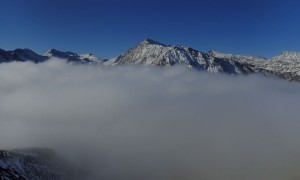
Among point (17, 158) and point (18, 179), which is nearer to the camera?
point (18, 179)

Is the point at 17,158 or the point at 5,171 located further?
the point at 17,158

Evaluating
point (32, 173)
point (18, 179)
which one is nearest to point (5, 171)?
point (18, 179)

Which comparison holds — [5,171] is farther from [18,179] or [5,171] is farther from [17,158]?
[17,158]

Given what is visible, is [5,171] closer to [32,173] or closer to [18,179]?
[18,179]

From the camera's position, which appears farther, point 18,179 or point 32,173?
point 32,173
